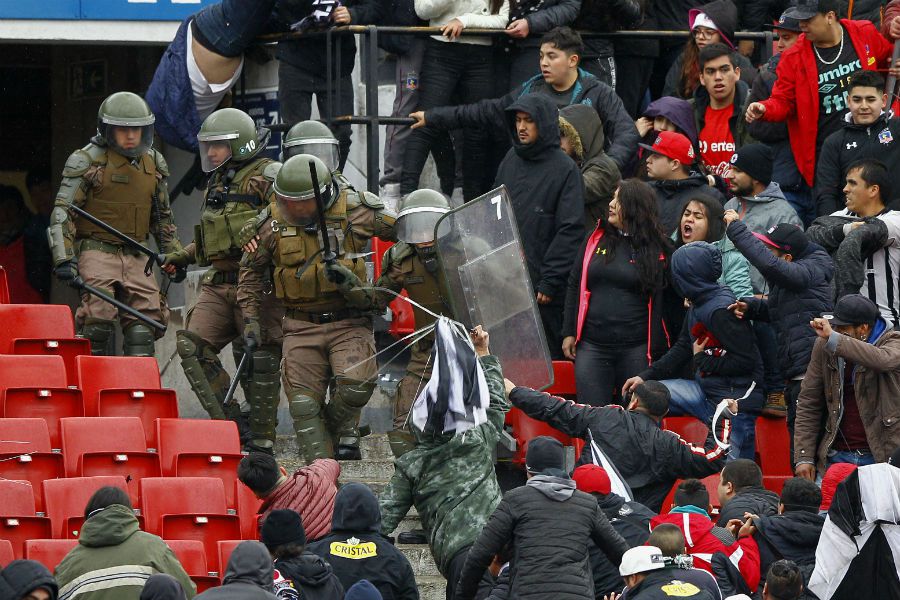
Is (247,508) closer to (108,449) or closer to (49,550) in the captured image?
(108,449)

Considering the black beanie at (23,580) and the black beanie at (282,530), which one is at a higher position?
the black beanie at (23,580)

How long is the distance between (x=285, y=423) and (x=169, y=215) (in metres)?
1.60

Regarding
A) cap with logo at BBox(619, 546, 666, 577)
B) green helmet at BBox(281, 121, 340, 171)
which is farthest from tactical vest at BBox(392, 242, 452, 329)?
cap with logo at BBox(619, 546, 666, 577)

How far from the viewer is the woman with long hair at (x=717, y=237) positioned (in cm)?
1068

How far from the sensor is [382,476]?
35.4ft

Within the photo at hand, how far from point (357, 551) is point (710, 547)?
1.53 m

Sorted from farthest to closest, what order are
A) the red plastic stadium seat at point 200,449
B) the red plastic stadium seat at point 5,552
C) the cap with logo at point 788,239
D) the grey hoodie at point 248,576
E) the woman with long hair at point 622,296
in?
the woman with long hair at point 622,296, the cap with logo at point 788,239, the red plastic stadium seat at point 200,449, the red plastic stadium seat at point 5,552, the grey hoodie at point 248,576

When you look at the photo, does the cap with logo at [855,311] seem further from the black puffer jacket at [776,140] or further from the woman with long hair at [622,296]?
the black puffer jacket at [776,140]

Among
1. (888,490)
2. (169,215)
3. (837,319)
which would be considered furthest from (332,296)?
(888,490)

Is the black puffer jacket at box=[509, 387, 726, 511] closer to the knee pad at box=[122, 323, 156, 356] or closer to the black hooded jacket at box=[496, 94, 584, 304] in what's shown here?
the black hooded jacket at box=[496, 94, 584, 304]

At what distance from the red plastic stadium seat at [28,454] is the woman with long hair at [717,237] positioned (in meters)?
3.75

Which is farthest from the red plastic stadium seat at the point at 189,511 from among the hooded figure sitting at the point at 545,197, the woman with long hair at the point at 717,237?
the woman with long hair at the point at 717,237

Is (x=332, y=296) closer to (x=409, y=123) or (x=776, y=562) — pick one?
(x=409, y=123)

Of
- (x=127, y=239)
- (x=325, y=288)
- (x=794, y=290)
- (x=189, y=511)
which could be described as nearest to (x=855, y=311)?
(x=794, y=290)
